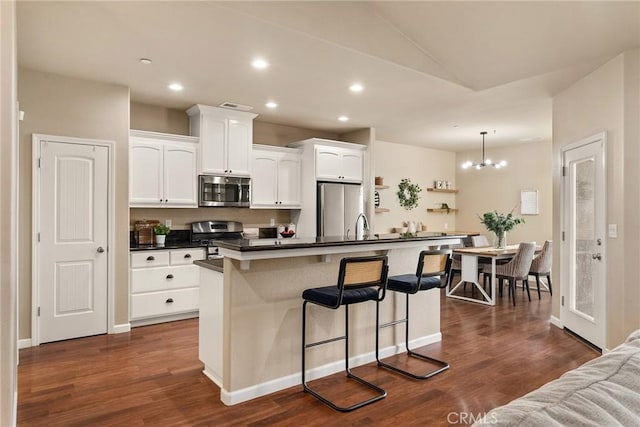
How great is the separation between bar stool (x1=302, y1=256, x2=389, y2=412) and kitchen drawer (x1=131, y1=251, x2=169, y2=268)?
97.1 inches

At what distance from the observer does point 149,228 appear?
5.02 meters

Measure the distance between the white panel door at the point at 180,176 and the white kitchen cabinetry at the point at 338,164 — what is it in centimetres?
188

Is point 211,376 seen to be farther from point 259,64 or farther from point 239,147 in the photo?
point 239,147

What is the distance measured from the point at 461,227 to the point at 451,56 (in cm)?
597

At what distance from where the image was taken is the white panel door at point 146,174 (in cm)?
479

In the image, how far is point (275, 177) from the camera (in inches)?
240

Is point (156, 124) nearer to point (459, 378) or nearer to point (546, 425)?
point (459, 378)

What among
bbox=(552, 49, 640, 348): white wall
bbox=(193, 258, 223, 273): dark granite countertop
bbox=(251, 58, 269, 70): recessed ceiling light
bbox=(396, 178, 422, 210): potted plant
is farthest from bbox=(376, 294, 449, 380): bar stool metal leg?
bbox=(396, 178, 422, 210): potted plant

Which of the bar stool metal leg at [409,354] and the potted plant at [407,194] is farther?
the potted plant at [407,194]

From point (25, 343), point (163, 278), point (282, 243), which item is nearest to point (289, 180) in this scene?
point (163, 278)

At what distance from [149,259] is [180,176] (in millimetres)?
1116

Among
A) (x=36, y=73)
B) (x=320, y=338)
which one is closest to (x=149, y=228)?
(x=36, y=73)

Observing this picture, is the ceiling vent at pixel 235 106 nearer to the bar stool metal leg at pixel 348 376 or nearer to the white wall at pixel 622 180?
the bar stool metal leg at pixel 348 376

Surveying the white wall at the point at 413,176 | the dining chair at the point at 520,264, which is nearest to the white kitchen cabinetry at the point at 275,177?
the white wall at the point at 413,176
